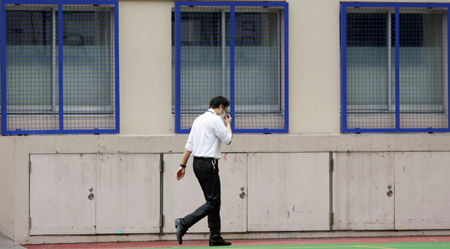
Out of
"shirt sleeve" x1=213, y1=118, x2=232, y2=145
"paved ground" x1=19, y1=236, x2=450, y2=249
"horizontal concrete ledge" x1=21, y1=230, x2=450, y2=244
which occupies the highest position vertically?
"shirt sleeve" x1=213, y1=118, x2=232, y2=145

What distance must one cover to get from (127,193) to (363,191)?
3.53 meters

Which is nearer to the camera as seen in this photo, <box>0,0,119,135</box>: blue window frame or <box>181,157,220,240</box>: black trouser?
<box>181,157,220,240</box>: black trouser

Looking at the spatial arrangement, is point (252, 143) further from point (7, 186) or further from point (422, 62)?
point (7, 186)

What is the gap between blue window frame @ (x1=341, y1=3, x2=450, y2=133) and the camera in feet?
43.9

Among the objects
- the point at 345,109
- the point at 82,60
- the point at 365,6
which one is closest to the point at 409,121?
the point at 345,109

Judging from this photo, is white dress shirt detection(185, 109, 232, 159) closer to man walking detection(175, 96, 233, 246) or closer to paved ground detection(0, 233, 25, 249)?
man walking detection(175, 96, 233, 246)

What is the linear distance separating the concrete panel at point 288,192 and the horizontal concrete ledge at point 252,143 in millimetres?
151

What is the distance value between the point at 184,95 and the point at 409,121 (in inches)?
140

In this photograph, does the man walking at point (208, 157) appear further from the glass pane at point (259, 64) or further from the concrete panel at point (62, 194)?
the glass pane at point (259, 64)

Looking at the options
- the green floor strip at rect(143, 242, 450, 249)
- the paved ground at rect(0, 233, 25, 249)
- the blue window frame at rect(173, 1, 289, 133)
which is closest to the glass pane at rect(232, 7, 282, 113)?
the blue window frame at rect(173, 1, 289, 133)

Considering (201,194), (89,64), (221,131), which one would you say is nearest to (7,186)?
(89,64)

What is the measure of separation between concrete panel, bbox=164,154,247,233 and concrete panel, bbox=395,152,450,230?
238 centimetres

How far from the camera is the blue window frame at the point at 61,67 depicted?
1272 cm

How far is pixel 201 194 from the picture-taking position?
502 inches
